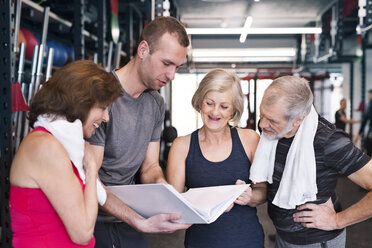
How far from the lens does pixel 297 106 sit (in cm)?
141

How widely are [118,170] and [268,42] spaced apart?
1151 cm

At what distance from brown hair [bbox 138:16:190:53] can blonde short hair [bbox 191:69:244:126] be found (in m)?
0.19

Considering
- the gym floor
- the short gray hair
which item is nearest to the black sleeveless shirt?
the short gray hair

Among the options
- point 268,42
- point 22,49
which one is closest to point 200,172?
point 22,49

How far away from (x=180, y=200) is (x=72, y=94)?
0.49 metres

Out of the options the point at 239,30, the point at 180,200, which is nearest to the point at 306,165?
the point at 180,200

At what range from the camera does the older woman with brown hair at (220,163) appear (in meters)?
1.64

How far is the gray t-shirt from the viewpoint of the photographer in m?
1.63

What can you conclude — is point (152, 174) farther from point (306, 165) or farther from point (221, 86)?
point (306, 165)

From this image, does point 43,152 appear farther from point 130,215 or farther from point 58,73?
point 130,215

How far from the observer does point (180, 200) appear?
1.29 meters

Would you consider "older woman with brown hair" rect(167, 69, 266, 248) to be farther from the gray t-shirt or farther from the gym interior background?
the gym interior background

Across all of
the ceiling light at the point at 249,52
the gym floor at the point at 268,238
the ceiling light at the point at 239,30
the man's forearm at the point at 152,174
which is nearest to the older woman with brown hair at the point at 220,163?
the man's forearm at the point at 152,174

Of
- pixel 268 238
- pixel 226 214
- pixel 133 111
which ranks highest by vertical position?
pixel 133 111
